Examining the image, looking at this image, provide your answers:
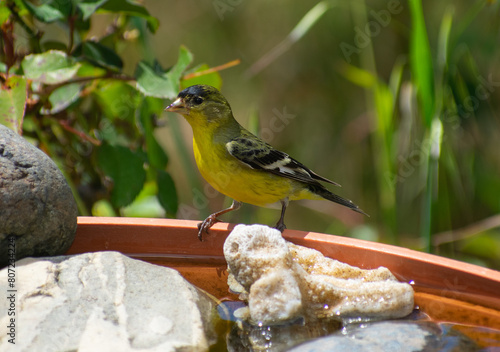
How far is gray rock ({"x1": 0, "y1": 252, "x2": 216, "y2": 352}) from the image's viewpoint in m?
1.66

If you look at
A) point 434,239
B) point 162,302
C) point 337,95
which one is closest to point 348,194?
point 337,95

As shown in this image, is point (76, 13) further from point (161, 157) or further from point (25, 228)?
point (25, 228)

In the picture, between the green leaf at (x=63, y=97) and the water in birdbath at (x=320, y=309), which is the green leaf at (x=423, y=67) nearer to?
the water in birdbath at (x=320, y=309)

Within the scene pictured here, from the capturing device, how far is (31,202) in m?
1.95

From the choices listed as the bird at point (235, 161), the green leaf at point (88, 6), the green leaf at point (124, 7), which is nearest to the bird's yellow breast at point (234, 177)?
the bird at point (235, 161)

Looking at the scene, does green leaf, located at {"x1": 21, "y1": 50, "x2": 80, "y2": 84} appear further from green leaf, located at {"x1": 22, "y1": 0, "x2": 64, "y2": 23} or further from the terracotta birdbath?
the terracotta birdbath

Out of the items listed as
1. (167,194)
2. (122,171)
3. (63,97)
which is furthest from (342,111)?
(63,97)

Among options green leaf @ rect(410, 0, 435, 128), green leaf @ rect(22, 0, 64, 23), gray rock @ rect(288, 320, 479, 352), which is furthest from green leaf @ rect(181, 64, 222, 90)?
gray rock @ rect(288, 320, 479, 352)

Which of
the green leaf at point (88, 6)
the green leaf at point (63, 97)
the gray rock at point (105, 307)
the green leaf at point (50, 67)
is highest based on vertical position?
the green leaf at point (88, 6)

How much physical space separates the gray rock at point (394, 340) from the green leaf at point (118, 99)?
4.96ft

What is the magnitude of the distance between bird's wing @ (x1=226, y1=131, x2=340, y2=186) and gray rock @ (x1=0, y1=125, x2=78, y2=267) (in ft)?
2.88

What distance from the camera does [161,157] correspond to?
274 cm

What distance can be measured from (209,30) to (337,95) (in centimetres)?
130

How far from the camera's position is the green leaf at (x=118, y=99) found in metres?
2.82
